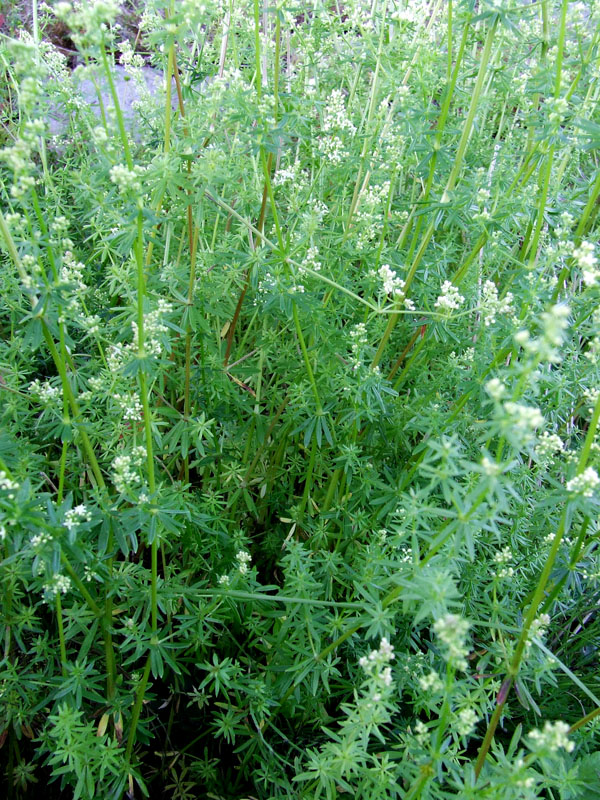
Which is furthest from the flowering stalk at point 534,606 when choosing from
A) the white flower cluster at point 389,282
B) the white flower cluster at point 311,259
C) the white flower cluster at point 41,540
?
the white flower cluster at point 41,540

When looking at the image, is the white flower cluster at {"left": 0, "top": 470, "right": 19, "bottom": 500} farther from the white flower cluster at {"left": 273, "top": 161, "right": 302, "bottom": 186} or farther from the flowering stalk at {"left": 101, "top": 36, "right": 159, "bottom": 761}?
the white flower cluster at {"left": 273, "top": 161, "right": 302, "bottom": 186}

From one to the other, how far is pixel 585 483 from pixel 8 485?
1748 mm

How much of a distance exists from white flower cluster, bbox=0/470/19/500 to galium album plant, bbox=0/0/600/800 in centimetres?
2

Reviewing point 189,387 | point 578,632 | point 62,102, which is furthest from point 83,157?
point 578,632

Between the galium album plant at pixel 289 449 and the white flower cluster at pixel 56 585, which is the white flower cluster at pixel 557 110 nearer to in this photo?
the galium album plant at pixel 289 449

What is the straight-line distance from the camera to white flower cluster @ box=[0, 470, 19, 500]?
79.7 inches

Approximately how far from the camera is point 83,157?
3.97 m

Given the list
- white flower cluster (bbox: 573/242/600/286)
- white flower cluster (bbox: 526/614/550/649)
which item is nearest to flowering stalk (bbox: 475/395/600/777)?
white flower cluster (bbox: 526/614/550/649)

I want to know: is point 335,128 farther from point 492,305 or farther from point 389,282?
point 492,305

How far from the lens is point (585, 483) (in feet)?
6.82

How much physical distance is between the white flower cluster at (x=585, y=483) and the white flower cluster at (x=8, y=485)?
1712 millimetres

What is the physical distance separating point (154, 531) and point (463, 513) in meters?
1.13

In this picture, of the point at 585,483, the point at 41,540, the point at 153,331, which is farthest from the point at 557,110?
the point at 41,540

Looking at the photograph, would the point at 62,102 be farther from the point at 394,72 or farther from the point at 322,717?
the point at 322,717
